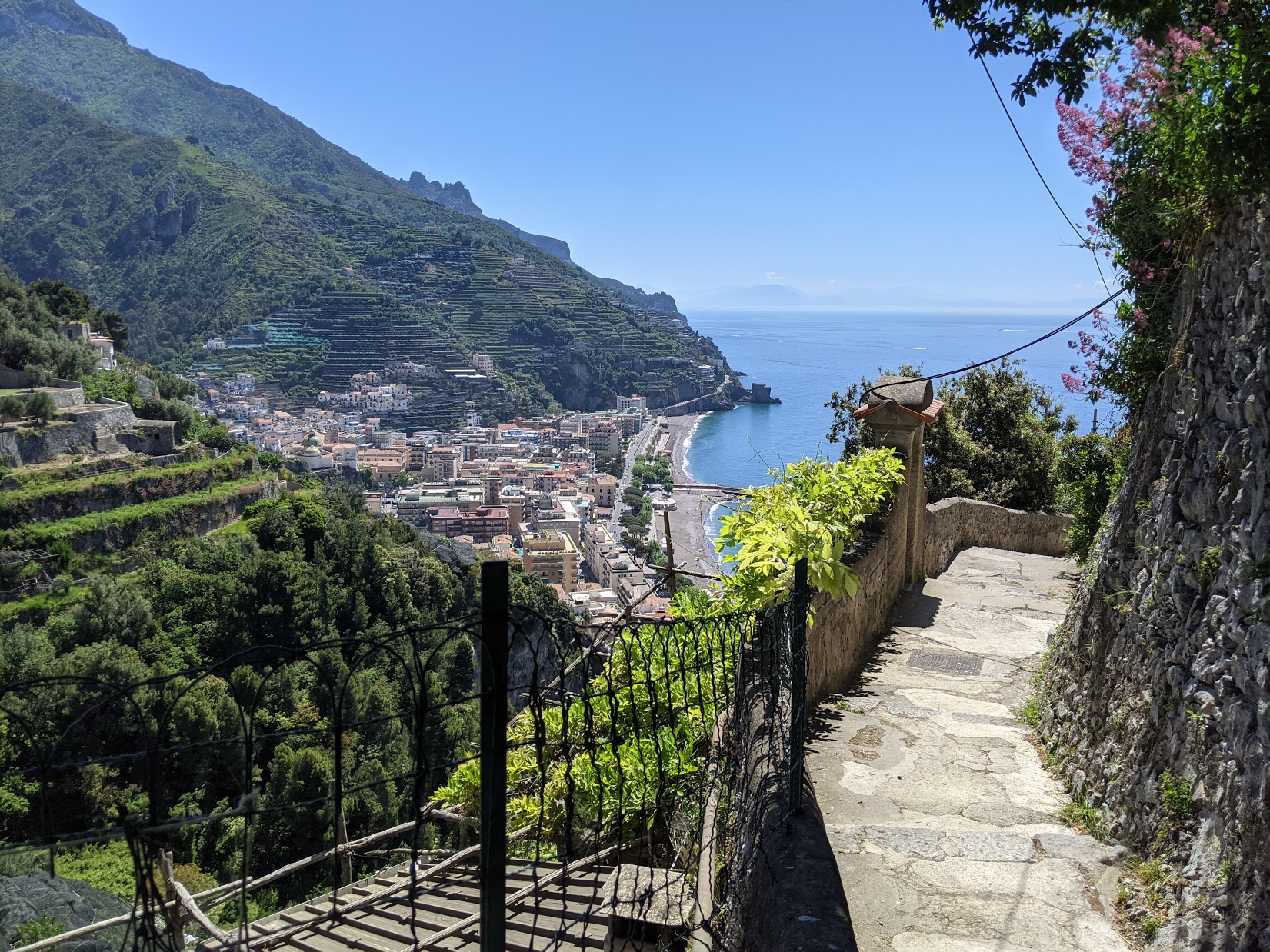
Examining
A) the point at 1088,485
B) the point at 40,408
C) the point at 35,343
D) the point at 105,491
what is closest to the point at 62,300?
the point at 35,343

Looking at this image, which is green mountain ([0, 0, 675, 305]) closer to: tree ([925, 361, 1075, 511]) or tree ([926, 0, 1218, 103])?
tree ([925, 361, 1075, 511])

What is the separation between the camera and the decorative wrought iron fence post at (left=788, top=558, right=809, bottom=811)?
2.81m

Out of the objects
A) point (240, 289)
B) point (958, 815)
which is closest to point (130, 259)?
point (240, 289)

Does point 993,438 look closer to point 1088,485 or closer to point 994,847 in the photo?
point 1088,485

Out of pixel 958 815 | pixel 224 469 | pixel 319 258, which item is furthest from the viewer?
pixel 319 258

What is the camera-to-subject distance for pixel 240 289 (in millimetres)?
106125

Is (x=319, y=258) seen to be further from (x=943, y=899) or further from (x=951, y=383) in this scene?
(x=943, y=899)

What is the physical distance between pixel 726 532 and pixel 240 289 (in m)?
115

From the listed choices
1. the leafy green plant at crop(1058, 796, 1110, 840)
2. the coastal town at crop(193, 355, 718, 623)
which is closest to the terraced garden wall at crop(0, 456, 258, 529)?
the coastal town at crop(193, 355, 718, 623)

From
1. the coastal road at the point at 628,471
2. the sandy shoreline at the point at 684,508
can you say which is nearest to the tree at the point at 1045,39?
the sandy shoreline at the point at 684,508

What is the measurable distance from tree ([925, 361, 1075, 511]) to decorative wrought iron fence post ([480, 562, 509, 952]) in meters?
11.0

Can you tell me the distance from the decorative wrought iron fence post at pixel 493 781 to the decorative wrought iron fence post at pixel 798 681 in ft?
4.73

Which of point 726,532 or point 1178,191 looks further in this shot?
point 726,532

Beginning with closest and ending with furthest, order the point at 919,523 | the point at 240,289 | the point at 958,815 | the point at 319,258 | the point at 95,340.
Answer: the point at 958,815 < the point at 919,523 < the point at 95,340 < the point at 240,289 < the point at 319,258
